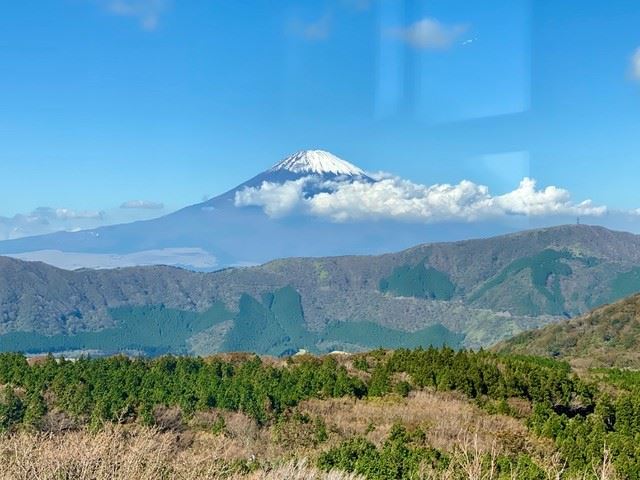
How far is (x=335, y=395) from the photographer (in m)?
25.9

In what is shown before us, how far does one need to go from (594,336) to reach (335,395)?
180ft

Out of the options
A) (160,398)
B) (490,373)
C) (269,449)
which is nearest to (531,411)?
(490,373)

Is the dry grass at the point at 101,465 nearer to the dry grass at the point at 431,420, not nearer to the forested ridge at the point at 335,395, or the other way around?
the forested ridge at the point at 335,395

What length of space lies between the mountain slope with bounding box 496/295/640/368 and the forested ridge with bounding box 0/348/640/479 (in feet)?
104

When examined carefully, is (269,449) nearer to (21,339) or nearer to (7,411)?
(7,411)

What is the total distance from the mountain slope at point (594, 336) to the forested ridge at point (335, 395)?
104 ft

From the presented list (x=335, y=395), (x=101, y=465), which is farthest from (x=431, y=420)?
(x=101, y=465)

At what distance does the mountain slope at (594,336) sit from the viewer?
62.9 meters

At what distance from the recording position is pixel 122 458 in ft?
36.0

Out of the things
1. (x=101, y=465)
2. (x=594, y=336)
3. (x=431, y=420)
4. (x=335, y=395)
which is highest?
(x=101, y=465)

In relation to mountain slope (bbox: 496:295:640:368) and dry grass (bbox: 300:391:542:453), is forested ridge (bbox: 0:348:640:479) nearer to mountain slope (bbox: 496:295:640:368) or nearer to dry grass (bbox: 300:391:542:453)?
dry grass (bbox: 300:391:542:453)

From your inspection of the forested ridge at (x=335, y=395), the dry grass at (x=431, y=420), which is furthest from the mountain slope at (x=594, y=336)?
the dry grass at (x=431, y=420)

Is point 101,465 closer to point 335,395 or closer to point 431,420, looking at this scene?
point 431,420

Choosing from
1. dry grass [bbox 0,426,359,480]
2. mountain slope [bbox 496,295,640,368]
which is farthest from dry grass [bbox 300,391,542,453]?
mountain slope [bbox 496,295,640,368]
